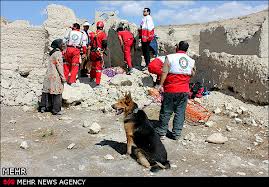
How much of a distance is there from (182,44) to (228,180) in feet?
7.83

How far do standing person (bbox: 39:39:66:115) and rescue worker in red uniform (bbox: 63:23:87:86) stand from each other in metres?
1.01

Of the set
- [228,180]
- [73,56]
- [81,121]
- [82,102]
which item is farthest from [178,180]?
[73,56]

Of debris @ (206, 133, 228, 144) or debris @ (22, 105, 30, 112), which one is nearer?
debris @ (206, 133, 228, 144)

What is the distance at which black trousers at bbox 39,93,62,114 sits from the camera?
826cm

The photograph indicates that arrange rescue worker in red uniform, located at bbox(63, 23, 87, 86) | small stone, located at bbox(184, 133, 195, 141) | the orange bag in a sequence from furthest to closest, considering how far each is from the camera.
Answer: rescue worker in red uniform, located at bbox(63, 23, 87, 86) < the orange bag < small stone, located at bbox(184, 133, 195, 141)

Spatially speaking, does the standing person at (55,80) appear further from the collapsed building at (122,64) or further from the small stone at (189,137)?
the small stone at (189,137)

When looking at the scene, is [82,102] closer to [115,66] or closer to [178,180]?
[115,66]

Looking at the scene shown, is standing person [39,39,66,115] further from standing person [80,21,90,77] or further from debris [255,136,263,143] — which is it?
debris [255,136,263,143]

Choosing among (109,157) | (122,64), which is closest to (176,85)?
(109,157)

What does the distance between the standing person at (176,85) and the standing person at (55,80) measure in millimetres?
2400

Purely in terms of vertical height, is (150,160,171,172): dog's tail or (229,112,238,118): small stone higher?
(229,112,238,118): small stone

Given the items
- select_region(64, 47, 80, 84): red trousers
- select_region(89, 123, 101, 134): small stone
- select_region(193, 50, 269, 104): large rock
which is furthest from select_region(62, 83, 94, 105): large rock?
select_region(193, 50, 269, 104): large rock

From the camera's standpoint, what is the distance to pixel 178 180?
534 centimetres

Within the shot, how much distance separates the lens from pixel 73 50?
9.23 metres
